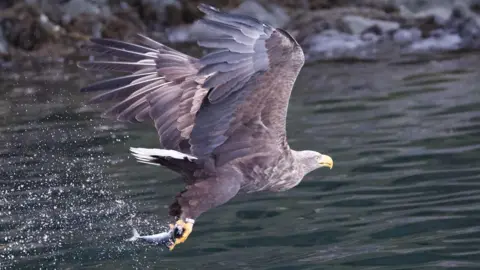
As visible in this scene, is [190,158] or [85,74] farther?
[85,74]

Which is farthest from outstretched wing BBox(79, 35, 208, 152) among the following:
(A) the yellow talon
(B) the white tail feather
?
(A) the yellow talon

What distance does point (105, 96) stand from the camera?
6.73 m

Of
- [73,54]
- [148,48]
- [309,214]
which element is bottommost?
[73,54]

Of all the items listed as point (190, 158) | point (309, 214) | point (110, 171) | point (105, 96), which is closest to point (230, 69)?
point (190, 158)

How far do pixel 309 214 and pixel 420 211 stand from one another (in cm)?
82

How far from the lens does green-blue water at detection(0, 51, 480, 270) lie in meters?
6.64

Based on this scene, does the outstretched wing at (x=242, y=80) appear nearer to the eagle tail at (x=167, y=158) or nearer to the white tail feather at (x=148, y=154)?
the eagle tail at (x=167, y=158)

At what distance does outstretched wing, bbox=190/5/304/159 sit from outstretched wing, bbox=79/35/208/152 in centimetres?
39

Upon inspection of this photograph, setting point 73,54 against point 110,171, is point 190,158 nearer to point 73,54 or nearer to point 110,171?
point 110,171

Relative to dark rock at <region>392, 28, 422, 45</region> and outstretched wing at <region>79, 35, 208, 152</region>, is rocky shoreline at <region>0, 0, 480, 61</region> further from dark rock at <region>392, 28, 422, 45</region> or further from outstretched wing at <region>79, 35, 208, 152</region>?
outstretched wing at <region>79, 35, 208, 152</region>

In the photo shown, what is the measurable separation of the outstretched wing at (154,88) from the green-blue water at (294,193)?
0.88 m

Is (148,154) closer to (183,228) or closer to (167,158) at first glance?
(167,158)

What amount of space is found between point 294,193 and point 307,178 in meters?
0.45

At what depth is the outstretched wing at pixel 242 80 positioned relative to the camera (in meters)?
5.37
